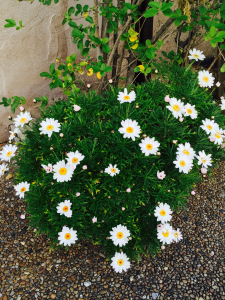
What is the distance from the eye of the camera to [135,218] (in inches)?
72.1

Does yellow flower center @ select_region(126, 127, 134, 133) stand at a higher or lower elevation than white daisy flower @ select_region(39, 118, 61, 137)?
lower

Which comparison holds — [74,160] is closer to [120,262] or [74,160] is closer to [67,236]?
[67,236]

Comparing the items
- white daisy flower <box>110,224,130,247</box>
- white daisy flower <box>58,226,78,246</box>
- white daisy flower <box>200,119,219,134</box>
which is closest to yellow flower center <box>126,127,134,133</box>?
white daisy flower <box>200,119,219,134</box>

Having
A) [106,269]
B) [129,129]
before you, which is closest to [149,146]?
A: [129,129]

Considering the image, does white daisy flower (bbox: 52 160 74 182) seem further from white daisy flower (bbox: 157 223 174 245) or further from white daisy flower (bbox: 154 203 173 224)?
white daisy flower (bbox: 157 223 174 245)

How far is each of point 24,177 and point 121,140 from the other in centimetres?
71

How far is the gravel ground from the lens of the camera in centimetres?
172

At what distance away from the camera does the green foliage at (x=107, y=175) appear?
166 cm

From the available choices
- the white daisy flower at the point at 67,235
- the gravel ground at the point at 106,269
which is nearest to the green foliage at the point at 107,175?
the white daisy flower at the point at 67,235

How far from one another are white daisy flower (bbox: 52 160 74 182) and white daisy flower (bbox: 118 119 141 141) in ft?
1.22

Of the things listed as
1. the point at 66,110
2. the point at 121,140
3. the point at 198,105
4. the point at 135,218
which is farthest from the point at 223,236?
the point at 66,110

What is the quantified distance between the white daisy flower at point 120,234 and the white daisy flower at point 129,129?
0.58 meters

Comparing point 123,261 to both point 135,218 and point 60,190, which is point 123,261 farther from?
point 60,190

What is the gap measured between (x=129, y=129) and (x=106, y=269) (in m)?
1.04
